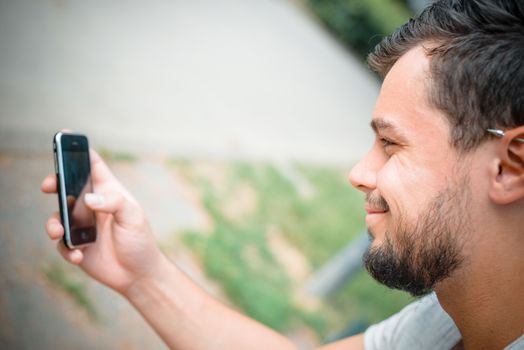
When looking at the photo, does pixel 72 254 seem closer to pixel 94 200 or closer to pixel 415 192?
pixel 94 200

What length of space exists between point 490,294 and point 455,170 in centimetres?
43

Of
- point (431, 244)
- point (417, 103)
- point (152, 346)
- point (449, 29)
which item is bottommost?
point (152, 346)

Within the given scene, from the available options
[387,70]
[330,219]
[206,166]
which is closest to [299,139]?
[330,219]

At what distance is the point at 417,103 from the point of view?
1.97m

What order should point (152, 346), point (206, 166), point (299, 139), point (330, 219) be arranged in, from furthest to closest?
point (299, 139)
point (330, 219)
point (206, 166)
point (152, 346)

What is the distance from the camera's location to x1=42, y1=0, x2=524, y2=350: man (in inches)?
72.4

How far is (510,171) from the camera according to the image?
1833 millimetres

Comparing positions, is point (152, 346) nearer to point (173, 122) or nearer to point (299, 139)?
point (173, 122)

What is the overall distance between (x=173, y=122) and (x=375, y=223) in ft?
16.1

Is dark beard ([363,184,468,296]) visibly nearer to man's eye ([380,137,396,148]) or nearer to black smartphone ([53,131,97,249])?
man's eye ([380,137,396,148])

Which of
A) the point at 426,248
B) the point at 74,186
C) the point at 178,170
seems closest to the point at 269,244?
the point at 178,170

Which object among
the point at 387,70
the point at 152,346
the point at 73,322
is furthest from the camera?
the point at 152,346

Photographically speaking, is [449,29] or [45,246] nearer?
[449,29]

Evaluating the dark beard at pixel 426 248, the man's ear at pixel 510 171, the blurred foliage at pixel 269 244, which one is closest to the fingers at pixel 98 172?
the dark beard at pixel 426 248
